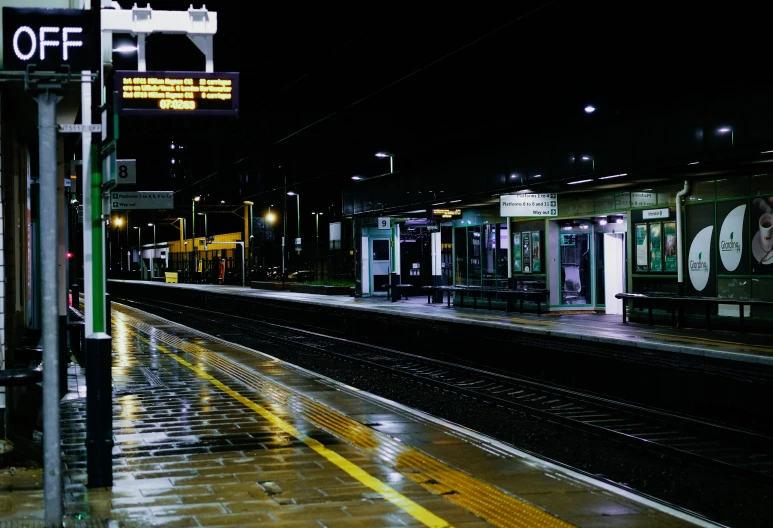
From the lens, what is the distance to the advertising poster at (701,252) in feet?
59.7

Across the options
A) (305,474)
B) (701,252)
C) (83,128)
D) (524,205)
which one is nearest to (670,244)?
(701,252)

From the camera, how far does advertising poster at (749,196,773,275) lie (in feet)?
54.8

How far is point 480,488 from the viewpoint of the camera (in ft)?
20.7

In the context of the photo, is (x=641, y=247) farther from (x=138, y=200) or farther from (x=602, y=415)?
(x=138, y=200)

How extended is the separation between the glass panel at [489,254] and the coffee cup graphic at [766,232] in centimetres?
980

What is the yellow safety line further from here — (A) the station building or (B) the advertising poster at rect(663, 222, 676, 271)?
(B) the advertising poster at rect(663, 222, 676, 271)

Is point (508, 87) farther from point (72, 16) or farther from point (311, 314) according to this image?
point (72, 16)

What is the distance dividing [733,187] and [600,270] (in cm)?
636

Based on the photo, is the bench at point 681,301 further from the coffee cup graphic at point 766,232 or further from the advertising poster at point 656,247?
the coffee cup graphic at point 766,232

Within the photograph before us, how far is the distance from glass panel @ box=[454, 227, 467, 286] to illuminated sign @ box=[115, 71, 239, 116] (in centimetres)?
1977

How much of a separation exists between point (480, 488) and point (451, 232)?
22.8 m

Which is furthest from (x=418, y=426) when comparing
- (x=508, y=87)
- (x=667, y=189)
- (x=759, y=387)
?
(x=508, y=87)

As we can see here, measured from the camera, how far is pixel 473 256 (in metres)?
27.2

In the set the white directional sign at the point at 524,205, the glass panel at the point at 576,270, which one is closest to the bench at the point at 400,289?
the glass panel at the point at 576,270
